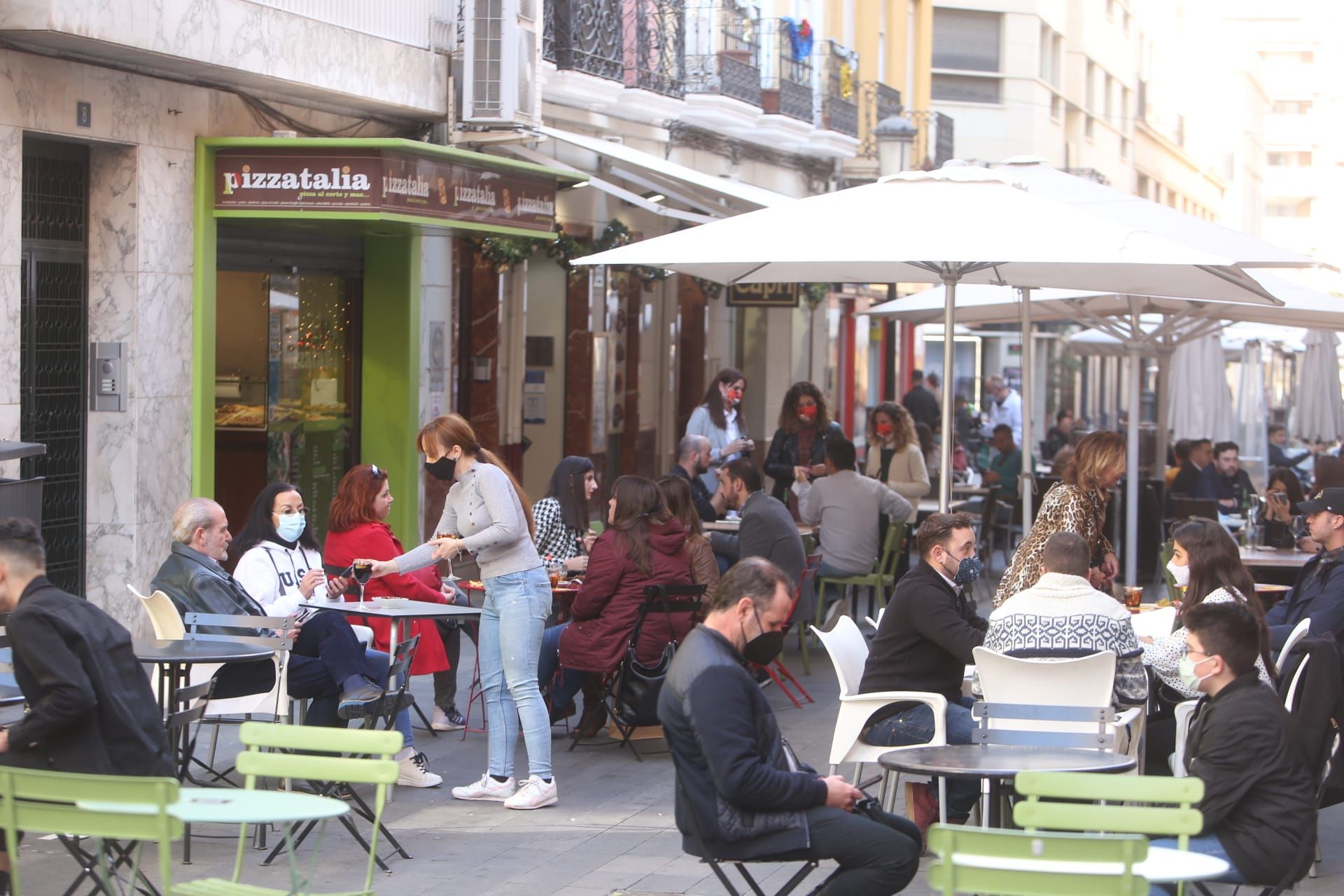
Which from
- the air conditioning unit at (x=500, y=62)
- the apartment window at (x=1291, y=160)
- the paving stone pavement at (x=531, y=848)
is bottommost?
the paving stone pavement at (x=531, y=848)

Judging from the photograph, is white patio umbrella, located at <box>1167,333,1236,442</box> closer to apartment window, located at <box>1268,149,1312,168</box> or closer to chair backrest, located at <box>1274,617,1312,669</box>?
chair backrest, located at <box>1274,617,1312,669</box>

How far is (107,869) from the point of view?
5.37m

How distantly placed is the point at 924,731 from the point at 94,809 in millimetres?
3768

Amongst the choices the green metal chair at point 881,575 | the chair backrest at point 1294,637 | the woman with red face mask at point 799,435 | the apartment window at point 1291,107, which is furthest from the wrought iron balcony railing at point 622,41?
the apartment window at point 1291,107

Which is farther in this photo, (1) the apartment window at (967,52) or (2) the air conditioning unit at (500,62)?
(1) the apartment window at (967,52)

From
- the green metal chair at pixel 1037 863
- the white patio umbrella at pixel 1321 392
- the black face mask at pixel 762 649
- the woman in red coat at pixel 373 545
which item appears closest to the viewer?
the green metal chair at pixel 1037 863

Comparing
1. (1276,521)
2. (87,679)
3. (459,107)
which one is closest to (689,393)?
(459,107)

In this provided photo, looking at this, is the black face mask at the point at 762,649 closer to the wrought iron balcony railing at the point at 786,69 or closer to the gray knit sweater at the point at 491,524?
the gray knit sweater at the point at 491,524

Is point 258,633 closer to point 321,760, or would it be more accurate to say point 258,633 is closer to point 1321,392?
point 321,760

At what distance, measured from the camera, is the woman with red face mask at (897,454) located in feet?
48.5

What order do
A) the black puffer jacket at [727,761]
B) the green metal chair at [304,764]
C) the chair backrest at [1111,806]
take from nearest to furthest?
the chair backrest at [1111,806] < the green metal chair at [304,764] < the black puffer jacket at [727,761]

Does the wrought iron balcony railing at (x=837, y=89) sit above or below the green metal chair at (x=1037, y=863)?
above

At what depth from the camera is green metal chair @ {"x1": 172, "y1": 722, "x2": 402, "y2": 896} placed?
209 inches

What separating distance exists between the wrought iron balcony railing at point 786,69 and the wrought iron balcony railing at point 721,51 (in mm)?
595
